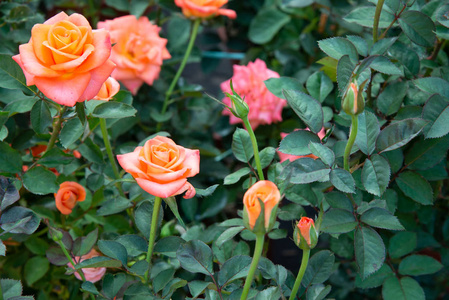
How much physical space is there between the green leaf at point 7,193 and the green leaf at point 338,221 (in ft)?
1.11

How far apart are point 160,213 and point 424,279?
59 cm

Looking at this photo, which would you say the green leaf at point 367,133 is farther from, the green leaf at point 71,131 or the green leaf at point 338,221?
the green leaf at point 71,131

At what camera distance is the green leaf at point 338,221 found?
0.53m

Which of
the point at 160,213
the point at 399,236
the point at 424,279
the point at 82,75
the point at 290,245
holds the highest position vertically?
the point at 82,75

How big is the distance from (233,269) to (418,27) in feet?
1.23

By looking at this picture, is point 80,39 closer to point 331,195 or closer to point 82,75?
point 82,75

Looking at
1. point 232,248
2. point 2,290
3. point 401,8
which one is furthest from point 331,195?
point 2,290

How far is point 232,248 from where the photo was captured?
618 millimetres

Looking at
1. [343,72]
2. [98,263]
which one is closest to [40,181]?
[98,263]

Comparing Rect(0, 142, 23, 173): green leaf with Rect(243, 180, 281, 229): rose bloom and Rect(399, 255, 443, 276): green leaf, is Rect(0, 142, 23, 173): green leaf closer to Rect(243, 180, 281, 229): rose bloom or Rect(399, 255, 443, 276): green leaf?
Rect(243, 180, 281, 229): rose bloom

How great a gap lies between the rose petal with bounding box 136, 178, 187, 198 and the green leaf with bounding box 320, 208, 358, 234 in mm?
172

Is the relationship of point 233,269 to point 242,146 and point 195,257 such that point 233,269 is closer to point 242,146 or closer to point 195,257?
point 195,257

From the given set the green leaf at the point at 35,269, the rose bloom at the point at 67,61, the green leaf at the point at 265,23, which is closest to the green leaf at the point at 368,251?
the rose bloom at the point at 67,61

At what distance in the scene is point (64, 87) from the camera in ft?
1.58
